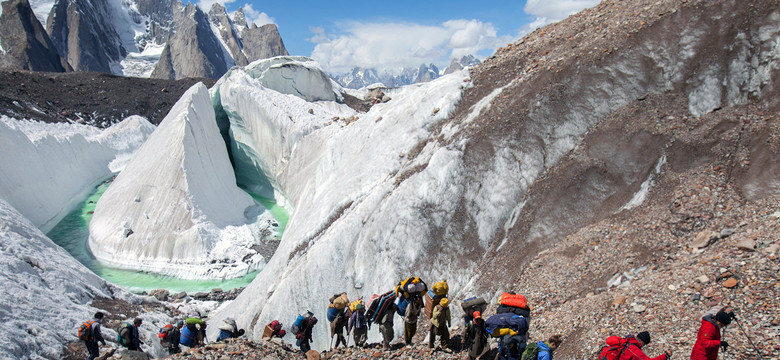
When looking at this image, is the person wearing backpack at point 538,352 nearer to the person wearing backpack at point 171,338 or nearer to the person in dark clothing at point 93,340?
the person wearing backpack at point 171,338

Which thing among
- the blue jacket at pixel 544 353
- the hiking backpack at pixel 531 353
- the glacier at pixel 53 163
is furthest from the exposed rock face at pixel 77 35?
the blue jacket at pixel 544 353

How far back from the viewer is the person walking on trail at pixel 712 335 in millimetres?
5062

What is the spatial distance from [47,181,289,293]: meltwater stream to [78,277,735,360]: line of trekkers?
9.68 m

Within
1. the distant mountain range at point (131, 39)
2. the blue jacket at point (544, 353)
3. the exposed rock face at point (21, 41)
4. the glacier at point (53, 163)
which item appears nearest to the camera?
the blue jacket at point (544, 353)

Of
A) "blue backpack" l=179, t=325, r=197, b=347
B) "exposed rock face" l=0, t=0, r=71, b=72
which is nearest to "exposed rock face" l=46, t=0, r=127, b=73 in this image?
"exposed rock face" l=0, t=0, r=71, b=72

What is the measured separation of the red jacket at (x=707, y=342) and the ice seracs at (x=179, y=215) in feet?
61.2

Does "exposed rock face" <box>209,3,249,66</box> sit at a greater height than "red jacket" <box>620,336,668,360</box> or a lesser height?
greater

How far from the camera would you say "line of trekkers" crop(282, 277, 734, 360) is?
515cm

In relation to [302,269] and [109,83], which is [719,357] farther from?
[109,83]

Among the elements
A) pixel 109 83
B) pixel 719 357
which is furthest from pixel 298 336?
pixel 109 83

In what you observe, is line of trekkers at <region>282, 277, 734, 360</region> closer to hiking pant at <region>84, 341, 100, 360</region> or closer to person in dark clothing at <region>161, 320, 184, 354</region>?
person in dark clothing at <region>161, 320, 184, 354</region>

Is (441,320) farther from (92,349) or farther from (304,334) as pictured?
(92,349)

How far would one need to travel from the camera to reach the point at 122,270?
21125 millimetres

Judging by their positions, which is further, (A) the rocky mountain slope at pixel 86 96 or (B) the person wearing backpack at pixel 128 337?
(A) the rocky mountain slope at pixel 86 96
